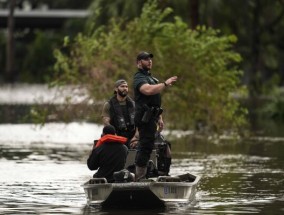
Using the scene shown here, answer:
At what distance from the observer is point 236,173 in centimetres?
2472

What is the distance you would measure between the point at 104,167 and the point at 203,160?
9672 millimetres

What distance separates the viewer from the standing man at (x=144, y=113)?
18.4 metres

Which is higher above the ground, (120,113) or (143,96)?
(143,96)

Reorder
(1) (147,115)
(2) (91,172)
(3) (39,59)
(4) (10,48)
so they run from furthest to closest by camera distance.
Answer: (4) (10,48)
(3) (39,59)
(2) (91,172)
(1) (147,115)

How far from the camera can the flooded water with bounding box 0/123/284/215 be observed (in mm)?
18562

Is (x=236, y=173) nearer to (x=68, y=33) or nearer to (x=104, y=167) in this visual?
(x=104, y=167)

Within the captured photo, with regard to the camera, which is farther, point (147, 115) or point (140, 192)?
point (147, 115)

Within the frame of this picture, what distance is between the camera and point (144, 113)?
18406 millimetres

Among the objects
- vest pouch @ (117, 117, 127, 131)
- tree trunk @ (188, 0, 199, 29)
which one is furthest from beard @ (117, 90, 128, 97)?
tree trunk @ (188, 0, 199, 29)

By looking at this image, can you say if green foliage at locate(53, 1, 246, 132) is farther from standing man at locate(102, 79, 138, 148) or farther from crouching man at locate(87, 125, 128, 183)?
crouching man at locate(87, 125, 128, 183)

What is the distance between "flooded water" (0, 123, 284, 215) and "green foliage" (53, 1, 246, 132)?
0.98 metres

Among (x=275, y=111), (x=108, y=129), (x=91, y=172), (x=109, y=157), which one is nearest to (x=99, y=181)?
(x=109, y=157)

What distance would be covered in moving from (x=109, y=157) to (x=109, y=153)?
0.06 metres

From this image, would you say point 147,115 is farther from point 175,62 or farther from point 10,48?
point 10,48
